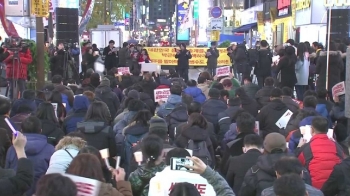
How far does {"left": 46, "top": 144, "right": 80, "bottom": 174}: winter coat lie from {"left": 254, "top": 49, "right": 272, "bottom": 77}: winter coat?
47.9 ft

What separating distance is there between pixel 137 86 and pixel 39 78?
397 centimetres

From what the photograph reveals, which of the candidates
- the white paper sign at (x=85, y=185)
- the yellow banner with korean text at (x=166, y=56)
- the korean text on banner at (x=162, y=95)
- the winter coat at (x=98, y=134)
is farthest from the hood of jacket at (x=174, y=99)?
the yellow banner with korean text at (x=166, y=56)

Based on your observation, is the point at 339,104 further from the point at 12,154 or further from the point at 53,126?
the point at 12,154

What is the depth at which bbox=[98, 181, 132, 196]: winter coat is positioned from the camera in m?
4.75

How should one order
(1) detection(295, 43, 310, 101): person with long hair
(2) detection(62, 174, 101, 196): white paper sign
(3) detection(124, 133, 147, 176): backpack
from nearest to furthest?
(2) detection(62, 174, 101, 196): white paper sign → (3) detection(124, 133, 147, 176): backpack → (1) detection(295, 43, 310, 101): person with long hair

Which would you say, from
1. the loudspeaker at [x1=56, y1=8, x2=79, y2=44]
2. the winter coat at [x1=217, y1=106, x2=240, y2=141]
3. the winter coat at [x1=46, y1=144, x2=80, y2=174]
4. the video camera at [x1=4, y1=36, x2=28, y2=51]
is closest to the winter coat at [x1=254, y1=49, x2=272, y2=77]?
the video camera at [x1=4, y1=36, x2=28, y2=51]

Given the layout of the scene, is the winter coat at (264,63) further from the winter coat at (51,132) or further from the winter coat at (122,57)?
the winter coat at (51,132)

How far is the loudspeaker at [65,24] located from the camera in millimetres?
26078

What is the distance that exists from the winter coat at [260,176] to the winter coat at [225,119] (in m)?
3.69

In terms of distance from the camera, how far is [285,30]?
3891 cm

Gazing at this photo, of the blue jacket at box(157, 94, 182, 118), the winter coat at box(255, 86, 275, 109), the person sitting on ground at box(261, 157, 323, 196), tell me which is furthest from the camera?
the winter coat at box(255, 86, 275, 109)

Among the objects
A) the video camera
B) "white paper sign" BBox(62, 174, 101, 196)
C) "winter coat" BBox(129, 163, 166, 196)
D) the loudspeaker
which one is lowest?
"winter coat" BBox(129, 163, 166, 196)

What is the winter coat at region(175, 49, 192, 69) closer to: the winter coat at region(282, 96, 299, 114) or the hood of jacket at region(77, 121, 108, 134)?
the winter coat at region(282, 96, 299, 114)

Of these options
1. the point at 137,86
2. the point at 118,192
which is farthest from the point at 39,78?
the point at 118,192
